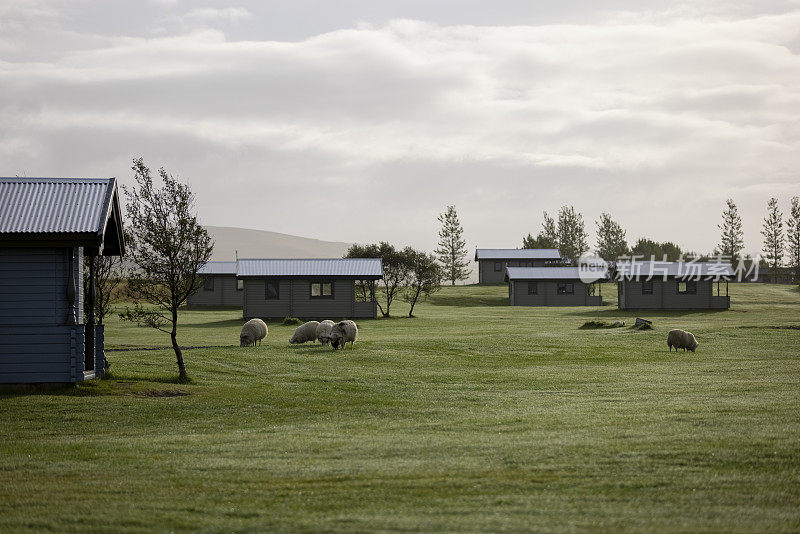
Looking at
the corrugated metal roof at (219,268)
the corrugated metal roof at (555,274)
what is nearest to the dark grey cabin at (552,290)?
the corrugated metal roof at (555,274)

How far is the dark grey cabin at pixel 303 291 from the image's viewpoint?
55531 mm

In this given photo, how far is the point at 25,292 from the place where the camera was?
1798 cm

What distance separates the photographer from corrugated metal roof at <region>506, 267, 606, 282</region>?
251ft

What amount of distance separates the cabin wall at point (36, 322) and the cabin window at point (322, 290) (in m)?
37.8

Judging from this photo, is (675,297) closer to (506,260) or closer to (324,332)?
(506,260)

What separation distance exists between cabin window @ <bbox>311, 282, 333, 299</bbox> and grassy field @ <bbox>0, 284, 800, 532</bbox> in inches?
1128

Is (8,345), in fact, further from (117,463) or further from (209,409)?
(117,463)

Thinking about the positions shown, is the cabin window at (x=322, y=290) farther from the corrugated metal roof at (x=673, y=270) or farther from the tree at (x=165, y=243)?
the tree at (x=165, y=243)

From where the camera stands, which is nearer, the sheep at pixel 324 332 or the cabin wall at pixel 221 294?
the sheep at pixel 324 332

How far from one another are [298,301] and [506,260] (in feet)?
169

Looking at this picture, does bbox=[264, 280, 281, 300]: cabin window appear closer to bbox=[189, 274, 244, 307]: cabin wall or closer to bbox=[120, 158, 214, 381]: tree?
bbox=[189, 274, 244, 307]: cabin wall

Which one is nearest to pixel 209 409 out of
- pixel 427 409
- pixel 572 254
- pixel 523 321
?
pixel 427 409

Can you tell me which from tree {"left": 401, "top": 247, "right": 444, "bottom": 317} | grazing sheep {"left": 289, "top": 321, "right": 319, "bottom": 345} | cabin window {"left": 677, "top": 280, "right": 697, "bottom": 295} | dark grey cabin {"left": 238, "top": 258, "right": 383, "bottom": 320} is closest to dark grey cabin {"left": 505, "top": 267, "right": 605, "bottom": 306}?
cabin window {"left": 677, "top": 280, "right": 697, "bottom": 295}

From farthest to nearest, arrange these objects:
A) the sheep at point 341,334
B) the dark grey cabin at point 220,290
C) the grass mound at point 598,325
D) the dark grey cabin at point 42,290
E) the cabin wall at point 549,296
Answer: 1. the cabin wall at point 549,296
2. the dark grey cabin at point 220,290
3. the grass mound at point 598,325
4. the sheep at point 341,334
5. the dark grey cabin at point 42,290
